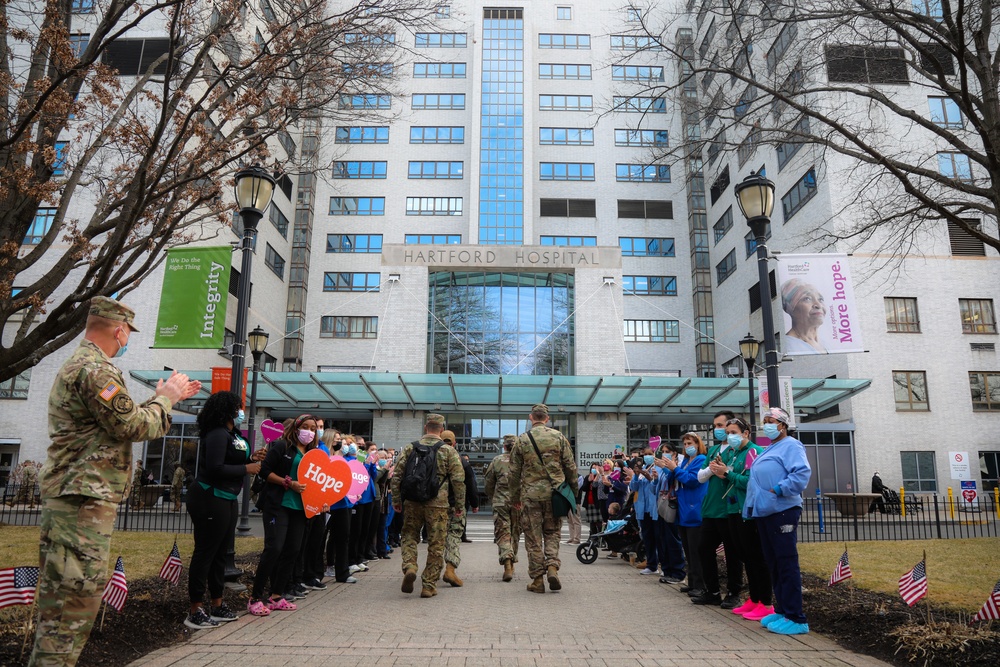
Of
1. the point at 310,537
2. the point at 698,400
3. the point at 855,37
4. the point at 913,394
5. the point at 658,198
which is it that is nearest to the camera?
the point at 310,537

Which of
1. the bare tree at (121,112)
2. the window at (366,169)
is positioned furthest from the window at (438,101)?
the bare tree at (121,112)

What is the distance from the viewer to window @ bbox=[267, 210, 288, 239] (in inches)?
1605

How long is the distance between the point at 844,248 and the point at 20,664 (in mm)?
32614

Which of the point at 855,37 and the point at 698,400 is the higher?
the point at 855,37

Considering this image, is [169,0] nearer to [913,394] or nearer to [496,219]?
[913,394]

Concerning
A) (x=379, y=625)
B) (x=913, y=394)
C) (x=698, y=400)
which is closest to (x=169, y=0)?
(x=379, y=625)

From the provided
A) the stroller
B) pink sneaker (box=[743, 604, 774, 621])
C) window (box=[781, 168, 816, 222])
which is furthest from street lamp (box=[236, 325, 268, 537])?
window (box=[781, 168, 816, 222])

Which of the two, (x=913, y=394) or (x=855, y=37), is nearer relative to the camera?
(x=855, y=37)

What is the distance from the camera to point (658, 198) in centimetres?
4681

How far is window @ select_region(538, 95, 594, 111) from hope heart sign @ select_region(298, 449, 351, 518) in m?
44.2

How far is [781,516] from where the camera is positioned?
6730 mm

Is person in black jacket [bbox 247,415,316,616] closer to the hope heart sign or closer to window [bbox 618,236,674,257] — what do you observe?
the hope heart sign

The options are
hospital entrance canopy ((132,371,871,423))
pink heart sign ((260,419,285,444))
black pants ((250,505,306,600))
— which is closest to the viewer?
black pants ((250,505,306,600))

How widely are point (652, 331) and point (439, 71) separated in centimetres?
2402
